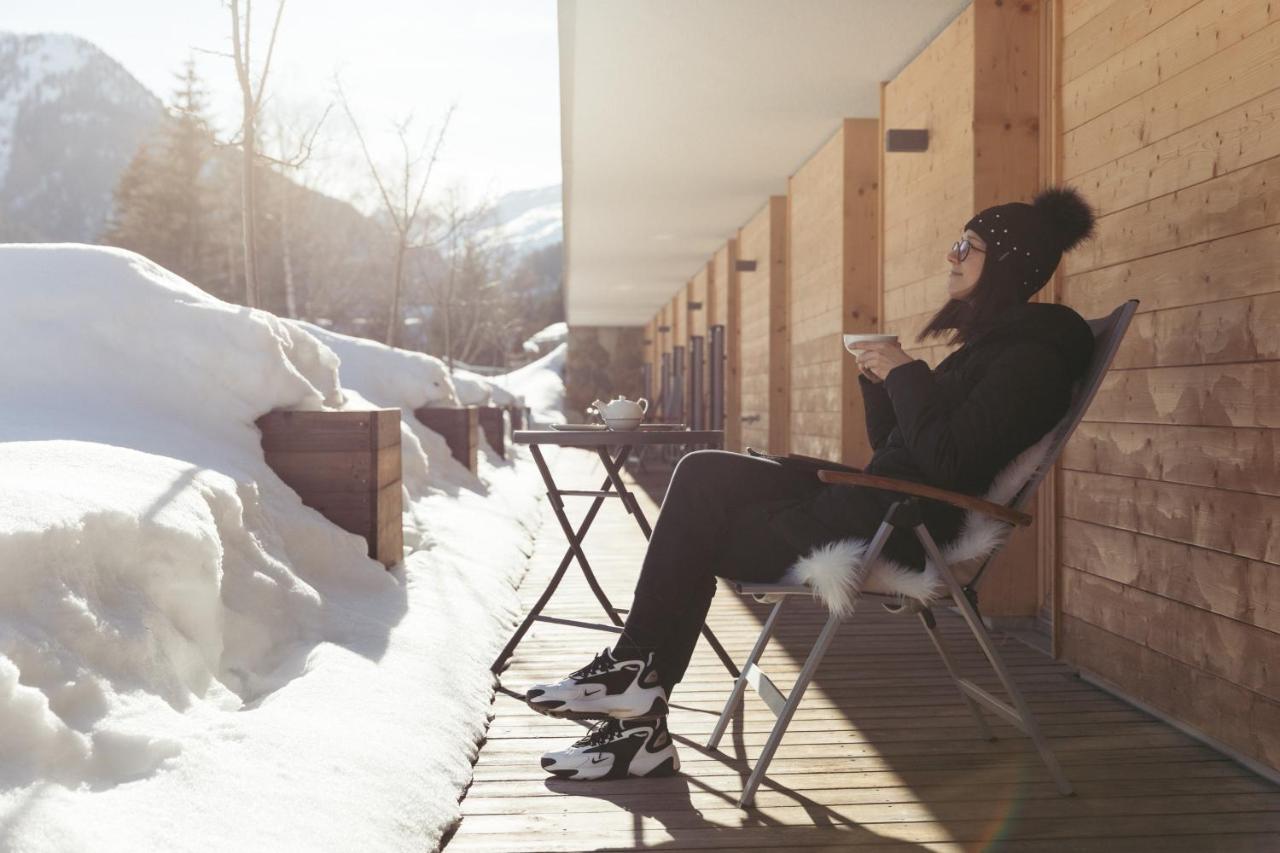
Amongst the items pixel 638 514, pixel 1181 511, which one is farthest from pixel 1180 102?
pixel 638 514

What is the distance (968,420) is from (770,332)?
6.52m

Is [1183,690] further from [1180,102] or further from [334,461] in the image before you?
[334,461]

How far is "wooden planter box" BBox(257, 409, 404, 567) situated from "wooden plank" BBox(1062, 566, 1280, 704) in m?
2.28

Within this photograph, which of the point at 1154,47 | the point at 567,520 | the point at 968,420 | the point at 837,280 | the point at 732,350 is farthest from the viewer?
the point at 732,350

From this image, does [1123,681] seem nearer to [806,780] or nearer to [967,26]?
[806,780]

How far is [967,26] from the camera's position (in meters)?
4.23

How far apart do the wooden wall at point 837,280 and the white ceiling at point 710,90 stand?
22 cm

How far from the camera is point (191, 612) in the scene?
2.12 meters

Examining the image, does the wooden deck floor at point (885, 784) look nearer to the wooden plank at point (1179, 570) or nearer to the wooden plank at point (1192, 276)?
the wooden plank at point (1179, 570)

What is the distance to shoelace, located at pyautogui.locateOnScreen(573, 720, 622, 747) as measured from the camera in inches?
94.0

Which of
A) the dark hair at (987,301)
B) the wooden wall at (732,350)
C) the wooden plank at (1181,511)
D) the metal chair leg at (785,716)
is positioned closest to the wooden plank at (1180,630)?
the wooden plank at (1181,511)

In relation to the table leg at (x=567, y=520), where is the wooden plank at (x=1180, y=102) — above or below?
above

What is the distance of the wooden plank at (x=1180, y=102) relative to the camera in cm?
243

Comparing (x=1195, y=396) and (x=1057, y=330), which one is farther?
(x=1195, y=396)
